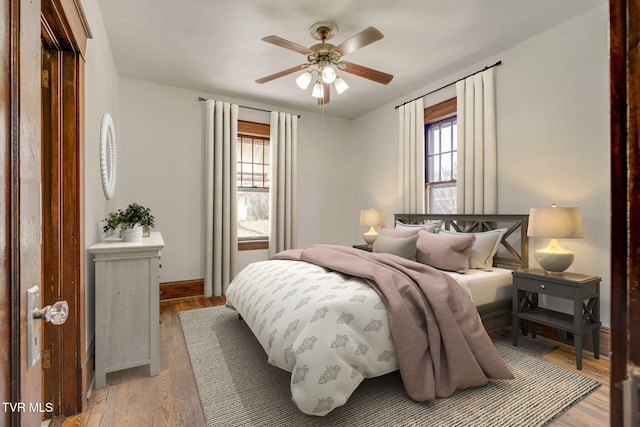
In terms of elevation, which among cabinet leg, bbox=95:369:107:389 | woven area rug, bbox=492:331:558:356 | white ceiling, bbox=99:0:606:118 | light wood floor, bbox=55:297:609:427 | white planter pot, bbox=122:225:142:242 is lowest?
light wood floor, bbox=55:297:609:427

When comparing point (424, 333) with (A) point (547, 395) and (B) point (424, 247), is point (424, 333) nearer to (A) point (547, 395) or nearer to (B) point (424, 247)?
(A) point (547, 395)

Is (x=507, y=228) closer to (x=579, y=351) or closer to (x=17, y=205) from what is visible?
(x=579, y=351)

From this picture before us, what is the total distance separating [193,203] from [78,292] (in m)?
2.55

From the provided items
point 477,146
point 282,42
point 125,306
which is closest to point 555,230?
point 477,146

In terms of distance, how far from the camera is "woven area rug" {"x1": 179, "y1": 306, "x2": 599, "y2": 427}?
176cm

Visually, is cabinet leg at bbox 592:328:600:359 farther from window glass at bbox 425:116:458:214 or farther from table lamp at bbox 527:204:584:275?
window glass at bbox 425:116:458:214

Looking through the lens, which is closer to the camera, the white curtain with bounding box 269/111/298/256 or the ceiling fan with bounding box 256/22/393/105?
the ceiling fan with bounding box 256/22/393/105

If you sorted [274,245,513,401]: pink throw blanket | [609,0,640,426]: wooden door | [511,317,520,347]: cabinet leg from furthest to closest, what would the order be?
1. [511,317,520,347]: cabinet leg
2. [274,245,513,401]: pink throw blanket
3. [609,0,640,426]: wooden door

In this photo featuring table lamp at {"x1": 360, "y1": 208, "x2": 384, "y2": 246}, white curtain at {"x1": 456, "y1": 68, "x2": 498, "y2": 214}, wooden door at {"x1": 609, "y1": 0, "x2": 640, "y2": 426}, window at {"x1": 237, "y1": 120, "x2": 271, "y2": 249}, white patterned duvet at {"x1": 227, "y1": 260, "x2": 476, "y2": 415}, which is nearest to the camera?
wooden door at {"x1": 609, "y1": 0, "x2": 640, "y2": 426}

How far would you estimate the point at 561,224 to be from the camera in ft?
8.16

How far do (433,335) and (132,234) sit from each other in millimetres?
2220

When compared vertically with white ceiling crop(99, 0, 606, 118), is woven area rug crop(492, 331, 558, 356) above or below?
below

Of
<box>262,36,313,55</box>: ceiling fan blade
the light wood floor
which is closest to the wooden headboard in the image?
the light wood floor

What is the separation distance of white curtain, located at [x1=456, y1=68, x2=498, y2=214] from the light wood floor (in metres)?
1.55
